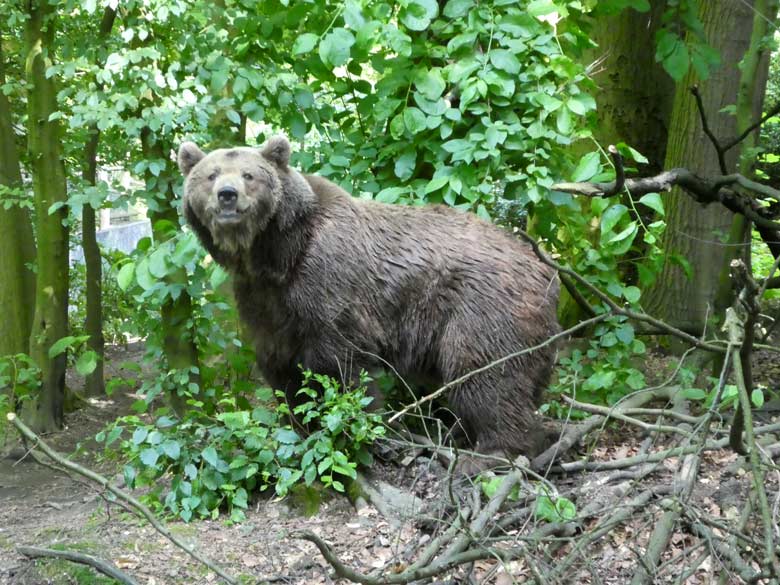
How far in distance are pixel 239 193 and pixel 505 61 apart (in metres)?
2.26

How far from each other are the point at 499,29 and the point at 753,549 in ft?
14.4

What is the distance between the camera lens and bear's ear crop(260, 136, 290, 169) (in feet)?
21.6

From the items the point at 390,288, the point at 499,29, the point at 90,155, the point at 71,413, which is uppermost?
the point at 499,29

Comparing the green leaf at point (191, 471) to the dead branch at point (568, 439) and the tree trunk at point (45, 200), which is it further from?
the tree trunk at point (45, 200)

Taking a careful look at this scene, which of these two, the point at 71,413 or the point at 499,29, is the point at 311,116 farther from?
the point at 71,413

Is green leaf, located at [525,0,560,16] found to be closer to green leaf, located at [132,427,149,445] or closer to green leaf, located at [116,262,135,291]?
green leaf, located at [116,262,135,291]

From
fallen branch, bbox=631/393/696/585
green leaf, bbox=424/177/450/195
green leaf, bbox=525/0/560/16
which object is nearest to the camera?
fallen branch, bbox=631/393/696/585

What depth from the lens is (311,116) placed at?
24.8ft

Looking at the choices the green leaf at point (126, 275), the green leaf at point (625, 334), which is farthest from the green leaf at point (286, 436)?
the green leaf at point (625, 334)

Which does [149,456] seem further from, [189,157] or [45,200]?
[45,200]

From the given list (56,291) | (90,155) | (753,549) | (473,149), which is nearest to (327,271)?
(473,149)

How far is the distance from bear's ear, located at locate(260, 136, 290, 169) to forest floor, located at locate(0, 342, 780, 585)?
7.72 feet

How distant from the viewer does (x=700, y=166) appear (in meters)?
9.41

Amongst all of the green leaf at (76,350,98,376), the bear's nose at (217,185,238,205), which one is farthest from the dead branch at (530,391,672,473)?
the green leaf at (76,350,98,376)
